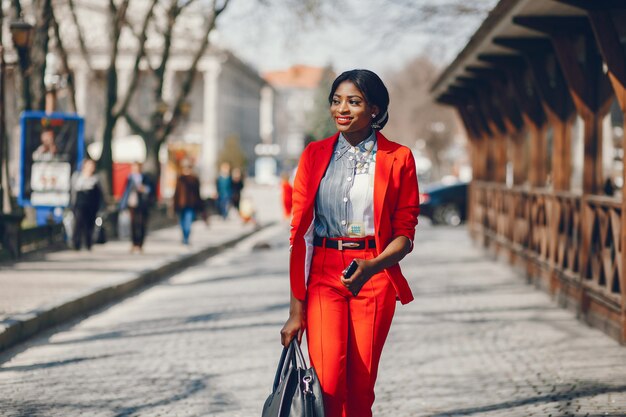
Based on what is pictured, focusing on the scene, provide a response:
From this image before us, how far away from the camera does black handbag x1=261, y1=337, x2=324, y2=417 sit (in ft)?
14.6

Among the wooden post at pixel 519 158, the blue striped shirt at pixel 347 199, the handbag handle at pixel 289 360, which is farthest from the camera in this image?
the wooden post at pixel 519 158

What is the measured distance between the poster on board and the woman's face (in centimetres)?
1738

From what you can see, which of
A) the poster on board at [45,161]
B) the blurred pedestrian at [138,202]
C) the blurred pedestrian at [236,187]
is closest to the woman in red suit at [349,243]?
the blurred pedestrian at [138,202]

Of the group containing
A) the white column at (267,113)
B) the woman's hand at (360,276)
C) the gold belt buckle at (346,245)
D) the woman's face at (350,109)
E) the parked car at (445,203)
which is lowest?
the parked car at (445,203)

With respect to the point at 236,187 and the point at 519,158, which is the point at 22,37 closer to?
the point at 519,158

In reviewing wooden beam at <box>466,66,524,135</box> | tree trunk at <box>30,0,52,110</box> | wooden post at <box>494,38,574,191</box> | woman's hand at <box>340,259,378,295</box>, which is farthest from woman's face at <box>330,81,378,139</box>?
tree trunk at <box>30,0,52,110</box>

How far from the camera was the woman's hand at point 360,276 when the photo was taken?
456 cm

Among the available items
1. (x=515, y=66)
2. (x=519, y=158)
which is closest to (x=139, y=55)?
(x=519, y=158)

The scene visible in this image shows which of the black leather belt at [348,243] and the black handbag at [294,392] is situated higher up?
the black leather belt at [348,243]

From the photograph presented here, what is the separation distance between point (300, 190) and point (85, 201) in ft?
52.0

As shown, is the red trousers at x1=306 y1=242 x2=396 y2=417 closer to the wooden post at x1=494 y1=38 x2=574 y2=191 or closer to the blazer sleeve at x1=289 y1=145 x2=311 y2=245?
the blazer sleeve at x1=289 y1=145 x2=311 y2=245

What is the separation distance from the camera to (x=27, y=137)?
2173cm

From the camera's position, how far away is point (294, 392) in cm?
450

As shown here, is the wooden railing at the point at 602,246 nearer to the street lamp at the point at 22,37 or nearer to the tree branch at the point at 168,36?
the street lamp at the point at 22,37
